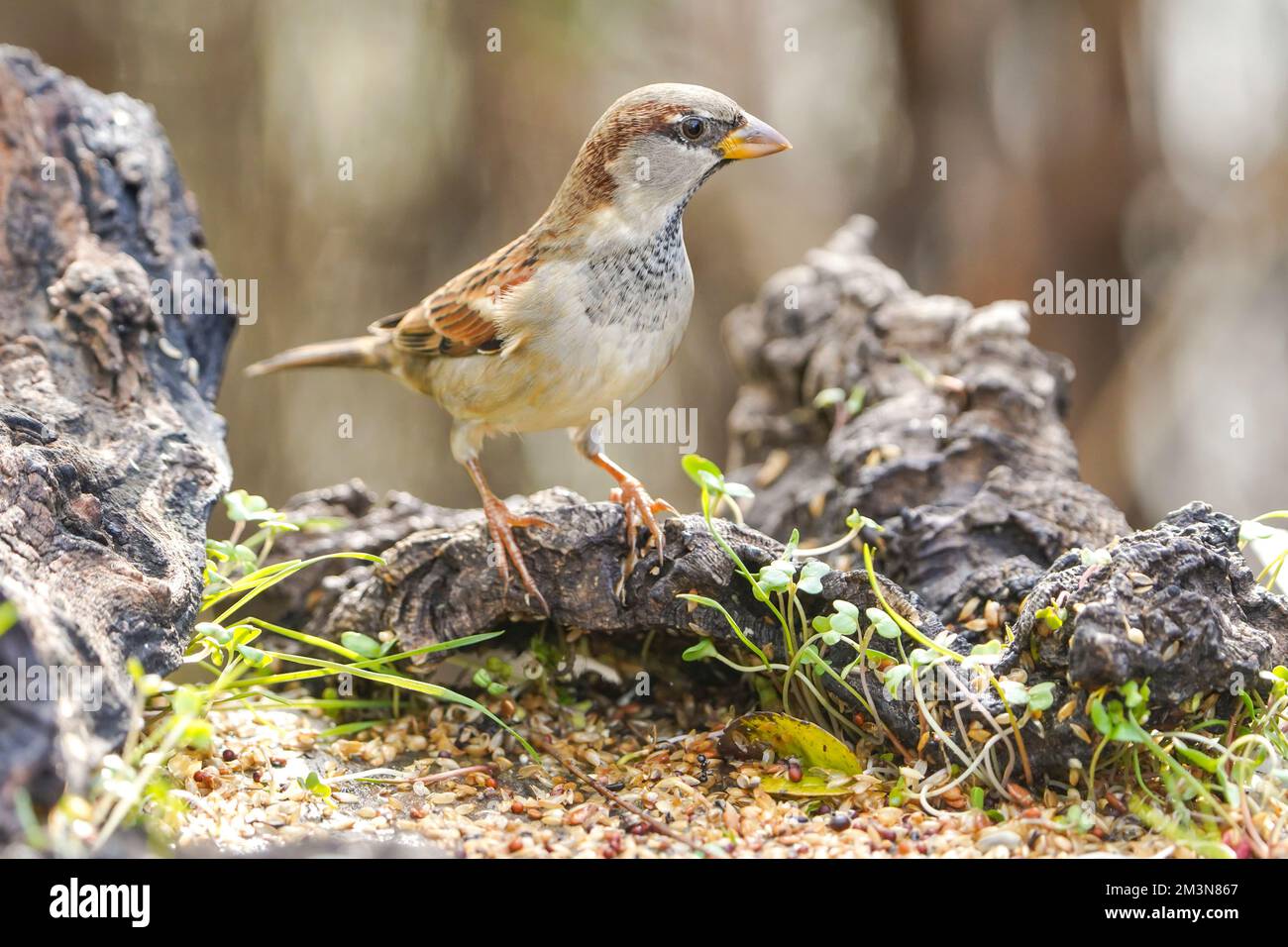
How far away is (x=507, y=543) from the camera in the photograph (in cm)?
296

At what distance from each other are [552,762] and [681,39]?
5525 mm

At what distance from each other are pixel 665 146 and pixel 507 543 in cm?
124

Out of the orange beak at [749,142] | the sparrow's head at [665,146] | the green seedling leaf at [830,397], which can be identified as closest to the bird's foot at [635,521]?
the sparrow's head at [665,146]

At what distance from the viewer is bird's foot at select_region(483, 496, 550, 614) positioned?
2.94 meters

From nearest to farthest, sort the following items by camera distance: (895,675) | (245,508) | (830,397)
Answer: (895,675)
(245,508)
(830,397)

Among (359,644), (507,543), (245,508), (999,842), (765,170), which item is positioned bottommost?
(999,842)

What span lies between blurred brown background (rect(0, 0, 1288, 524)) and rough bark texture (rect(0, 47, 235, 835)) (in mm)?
3621

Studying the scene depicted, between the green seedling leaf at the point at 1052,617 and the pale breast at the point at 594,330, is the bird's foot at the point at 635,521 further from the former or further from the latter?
the green seedling leaf at the point at 1052,617

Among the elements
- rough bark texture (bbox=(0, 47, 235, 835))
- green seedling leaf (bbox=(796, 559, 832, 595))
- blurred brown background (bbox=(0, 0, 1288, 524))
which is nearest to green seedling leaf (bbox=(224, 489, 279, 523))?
rough bark texture (bbox=(0, 47, 235, 835))

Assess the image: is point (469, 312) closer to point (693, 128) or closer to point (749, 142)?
point (693, 128)

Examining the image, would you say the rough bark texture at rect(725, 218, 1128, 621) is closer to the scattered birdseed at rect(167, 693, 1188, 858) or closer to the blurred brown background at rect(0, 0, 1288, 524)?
the scattered birdseed at rect(167, 693, 1188, 858)

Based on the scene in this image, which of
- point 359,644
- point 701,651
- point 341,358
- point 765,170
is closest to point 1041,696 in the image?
point 701,651

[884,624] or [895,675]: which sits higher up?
[884,624]

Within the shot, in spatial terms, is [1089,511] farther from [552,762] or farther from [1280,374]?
[1280,374]
